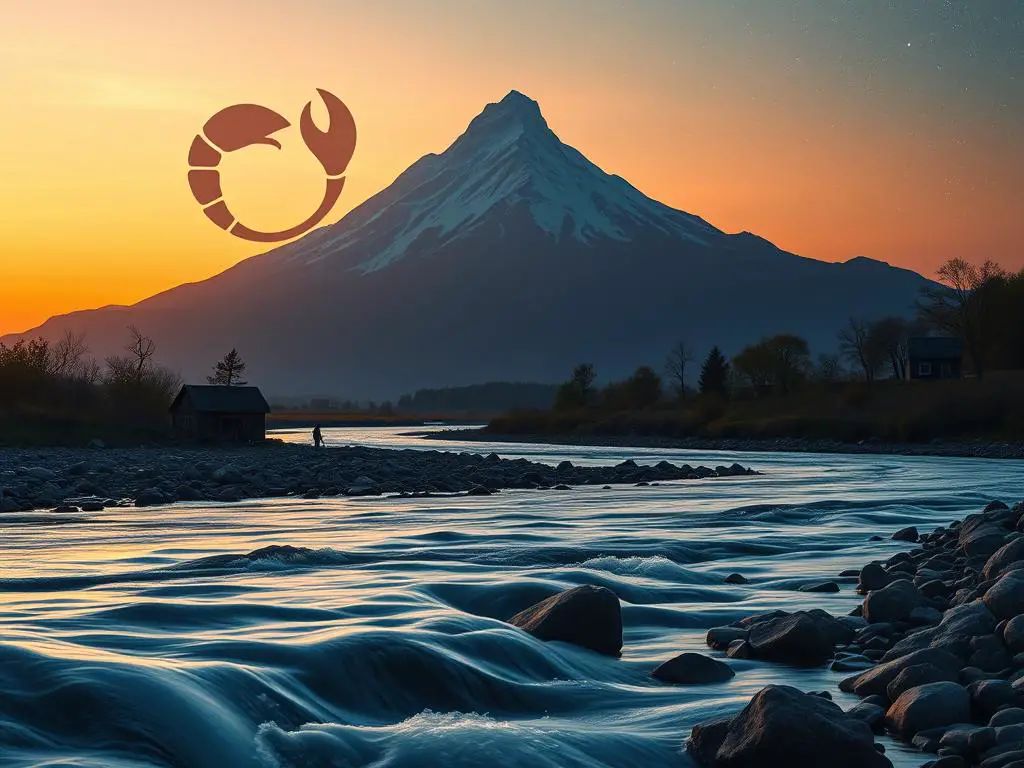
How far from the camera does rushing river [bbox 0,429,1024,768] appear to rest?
24.7 ft

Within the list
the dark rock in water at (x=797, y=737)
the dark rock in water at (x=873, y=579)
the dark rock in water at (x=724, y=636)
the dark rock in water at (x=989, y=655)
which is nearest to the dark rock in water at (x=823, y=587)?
the dark rock in water at (x=873, y=579)

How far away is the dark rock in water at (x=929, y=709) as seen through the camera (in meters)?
7.90

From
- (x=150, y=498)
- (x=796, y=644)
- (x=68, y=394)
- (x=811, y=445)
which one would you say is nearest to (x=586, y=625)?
(x=796, y=644)

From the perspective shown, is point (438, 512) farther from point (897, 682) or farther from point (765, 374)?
point (765, 374)

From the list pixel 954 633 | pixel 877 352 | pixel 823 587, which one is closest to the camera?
pixel 954 633

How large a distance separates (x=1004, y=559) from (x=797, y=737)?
22.2 ft

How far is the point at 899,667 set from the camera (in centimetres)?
877

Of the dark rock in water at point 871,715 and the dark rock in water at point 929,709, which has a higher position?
the dark rock in water at point 929,709

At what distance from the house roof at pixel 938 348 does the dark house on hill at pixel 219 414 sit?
6095cm

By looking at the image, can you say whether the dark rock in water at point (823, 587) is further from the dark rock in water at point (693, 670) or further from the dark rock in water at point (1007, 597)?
the dark rock in water at point (693, 670)

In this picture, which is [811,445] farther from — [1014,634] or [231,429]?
[1014,634]

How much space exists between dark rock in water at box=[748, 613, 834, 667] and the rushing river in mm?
179

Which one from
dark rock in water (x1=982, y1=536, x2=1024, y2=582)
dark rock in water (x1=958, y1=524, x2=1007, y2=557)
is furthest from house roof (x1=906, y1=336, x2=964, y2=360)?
dark rock in water (x1=982, y1=536, x2=1024, y2=582)

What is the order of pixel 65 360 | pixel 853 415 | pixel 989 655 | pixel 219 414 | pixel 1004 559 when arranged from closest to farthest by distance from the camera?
pixel 989 655
pixel 1004 559
pixel 219 414
pixel 65 360
pixel 853 415
